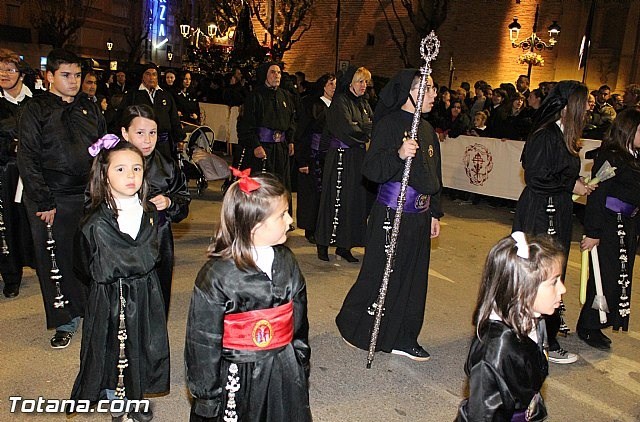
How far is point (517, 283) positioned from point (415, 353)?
7.53 feet

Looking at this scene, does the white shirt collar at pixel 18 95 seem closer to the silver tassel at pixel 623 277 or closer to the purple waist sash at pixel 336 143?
the purple waist sash at pixel 336 143

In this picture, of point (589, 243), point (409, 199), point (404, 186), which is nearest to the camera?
point (404, 186)

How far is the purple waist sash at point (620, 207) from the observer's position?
4.83 meters

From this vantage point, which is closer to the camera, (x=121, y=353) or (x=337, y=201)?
(x=121, y=353)

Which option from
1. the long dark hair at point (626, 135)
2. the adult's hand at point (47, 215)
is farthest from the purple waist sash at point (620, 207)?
the adult's hand at point (47, 215)

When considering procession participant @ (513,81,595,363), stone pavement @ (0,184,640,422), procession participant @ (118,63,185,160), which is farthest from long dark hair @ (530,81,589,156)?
procession participant @ (118,63,185,160)

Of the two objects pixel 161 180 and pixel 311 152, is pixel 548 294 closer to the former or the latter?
pixel 161 180

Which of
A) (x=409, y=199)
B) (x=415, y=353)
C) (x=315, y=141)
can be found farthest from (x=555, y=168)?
(x=315, y=141)

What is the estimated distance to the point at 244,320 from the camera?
264 cm

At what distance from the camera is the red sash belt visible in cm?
264

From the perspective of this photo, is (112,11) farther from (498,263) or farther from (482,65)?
(498,263)

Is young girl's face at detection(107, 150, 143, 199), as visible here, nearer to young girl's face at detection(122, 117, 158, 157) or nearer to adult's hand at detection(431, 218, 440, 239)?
young girl's face at detection(122, 117, 158, 157)

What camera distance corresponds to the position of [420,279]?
466 cm

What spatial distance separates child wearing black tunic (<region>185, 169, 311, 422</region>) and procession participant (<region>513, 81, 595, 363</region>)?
8.98ft
